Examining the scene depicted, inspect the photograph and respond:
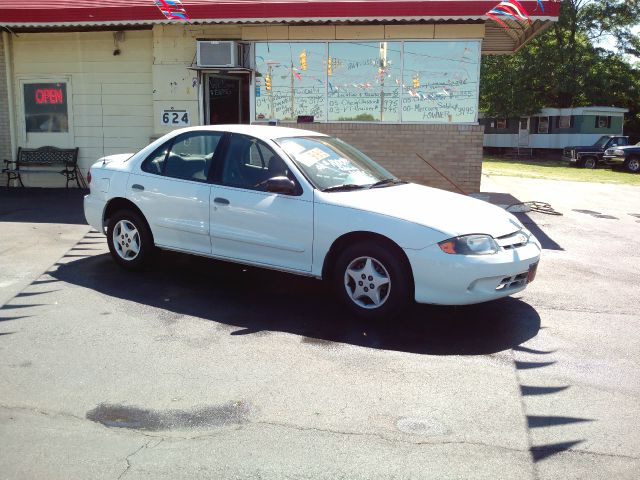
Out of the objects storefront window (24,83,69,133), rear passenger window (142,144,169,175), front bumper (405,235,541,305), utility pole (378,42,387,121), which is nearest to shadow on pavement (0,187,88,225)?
storefront window (24,83,69,133)

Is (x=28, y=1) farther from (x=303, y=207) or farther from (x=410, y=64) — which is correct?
(x=303, y=207)

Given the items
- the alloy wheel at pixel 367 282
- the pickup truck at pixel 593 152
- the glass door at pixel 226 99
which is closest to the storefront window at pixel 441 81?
the glass door at pixel 226 99

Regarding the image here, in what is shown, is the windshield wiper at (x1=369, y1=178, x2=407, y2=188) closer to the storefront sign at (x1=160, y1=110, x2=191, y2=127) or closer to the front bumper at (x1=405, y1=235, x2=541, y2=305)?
the front bumper at (x1=405, y1=235, x2=541, y2=305)

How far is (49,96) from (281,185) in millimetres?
10091

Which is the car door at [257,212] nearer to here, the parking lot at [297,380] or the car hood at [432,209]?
the car hood at [432,209]

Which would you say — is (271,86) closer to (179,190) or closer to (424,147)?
(424,147)

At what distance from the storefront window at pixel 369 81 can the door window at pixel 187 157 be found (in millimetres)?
6089

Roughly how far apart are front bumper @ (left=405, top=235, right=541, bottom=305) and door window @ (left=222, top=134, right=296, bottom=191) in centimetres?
162

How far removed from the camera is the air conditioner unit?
40.0ft

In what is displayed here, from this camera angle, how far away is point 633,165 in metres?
27.1

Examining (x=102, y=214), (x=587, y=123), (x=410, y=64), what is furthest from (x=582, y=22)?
(x=102, y=214)

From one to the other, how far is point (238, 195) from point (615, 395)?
3.59 metres

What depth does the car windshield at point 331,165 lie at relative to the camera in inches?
235

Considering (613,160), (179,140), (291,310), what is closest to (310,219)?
(291,310)
